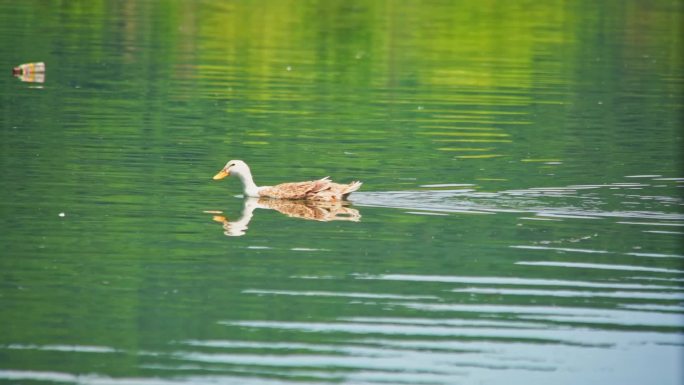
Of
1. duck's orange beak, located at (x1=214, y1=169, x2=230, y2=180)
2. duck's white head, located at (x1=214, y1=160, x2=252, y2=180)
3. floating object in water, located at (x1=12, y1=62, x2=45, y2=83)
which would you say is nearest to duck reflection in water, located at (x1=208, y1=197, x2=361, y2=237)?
duck's white head, located at (x1=214, y1=160, x2=252, y2=180)

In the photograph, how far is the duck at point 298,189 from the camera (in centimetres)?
1881

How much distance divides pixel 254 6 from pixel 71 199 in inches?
1605

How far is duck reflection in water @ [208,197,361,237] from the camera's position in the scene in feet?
57.6

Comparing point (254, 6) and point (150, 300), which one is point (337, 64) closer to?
point (254, 6)

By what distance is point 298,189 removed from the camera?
1900 centimetres

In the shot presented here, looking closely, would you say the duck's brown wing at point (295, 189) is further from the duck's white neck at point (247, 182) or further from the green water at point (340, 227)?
the green water at point (340, 227)

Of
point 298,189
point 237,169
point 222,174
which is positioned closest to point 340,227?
point 298,189

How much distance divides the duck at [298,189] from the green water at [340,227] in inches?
11.6

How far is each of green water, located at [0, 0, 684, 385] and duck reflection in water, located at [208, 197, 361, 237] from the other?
7 centimetres

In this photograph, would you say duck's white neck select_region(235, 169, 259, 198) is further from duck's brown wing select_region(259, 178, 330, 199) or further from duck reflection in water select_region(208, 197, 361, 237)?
duck's brown wing select_region(259, 178, 330, 199)

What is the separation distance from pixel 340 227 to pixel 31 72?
16.9m

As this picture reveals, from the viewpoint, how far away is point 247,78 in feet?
113

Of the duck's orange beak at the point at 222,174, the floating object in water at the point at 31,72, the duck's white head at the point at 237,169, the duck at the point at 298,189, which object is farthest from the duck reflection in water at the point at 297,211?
the floating object in water at the point at 31,72

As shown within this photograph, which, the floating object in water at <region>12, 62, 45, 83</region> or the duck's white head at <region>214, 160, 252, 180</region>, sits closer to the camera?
the duck's white head at <region>214, 160, 252, 180</region>
